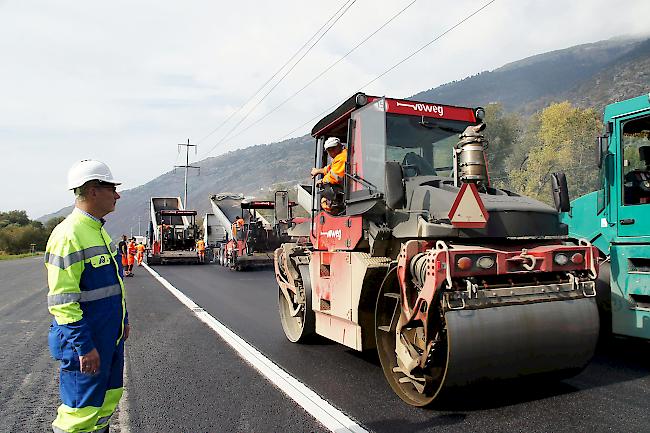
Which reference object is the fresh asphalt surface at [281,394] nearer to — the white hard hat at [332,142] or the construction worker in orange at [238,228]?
the white hard hat at [332,142]

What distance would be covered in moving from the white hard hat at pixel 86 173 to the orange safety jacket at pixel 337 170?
11.4ft

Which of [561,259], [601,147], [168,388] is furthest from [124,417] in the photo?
[601,147]

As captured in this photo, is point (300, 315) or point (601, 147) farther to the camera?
point (300, 315)

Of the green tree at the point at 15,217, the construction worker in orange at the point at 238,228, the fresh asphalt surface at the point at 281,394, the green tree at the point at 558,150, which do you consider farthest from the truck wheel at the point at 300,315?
the green tree at the point at 15,217

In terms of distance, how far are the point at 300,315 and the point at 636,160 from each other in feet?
14.7

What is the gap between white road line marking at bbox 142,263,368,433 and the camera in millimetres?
4102

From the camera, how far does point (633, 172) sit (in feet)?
19.8

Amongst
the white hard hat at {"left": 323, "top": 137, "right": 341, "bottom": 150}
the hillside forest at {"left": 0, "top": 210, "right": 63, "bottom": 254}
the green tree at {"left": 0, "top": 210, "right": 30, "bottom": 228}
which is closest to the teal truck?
the white hard hat at {"left": 323, "top": 137, "right": 341, "bottom": 150}

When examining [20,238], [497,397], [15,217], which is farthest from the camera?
[15,217]

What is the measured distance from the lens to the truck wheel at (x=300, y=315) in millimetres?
6719

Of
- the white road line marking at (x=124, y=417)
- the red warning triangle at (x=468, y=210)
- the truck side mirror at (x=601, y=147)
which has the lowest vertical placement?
the white road line marking at (x=124, y=417)

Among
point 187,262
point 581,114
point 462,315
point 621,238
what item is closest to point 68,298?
point 462,315

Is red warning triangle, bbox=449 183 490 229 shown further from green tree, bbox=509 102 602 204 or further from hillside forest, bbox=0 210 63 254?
hillside forest, bbox=0 210 63 254

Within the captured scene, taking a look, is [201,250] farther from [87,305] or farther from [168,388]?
[87,305]
